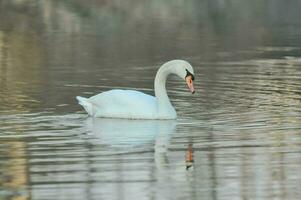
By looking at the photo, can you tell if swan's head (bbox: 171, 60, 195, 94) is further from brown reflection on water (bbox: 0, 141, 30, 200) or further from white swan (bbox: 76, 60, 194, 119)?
brown reflection on water (bbox: 0, 141, 30, 200)

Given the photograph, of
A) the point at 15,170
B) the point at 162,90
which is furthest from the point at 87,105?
the point at 15,170

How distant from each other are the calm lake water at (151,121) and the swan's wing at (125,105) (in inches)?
6.7

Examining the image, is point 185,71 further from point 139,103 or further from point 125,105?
point 125,105

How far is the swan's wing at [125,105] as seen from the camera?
677 inches

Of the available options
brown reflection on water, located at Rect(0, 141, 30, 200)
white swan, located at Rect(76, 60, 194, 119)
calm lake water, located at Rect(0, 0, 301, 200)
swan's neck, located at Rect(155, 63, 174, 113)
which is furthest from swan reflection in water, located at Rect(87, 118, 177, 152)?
brown reflection on water, located at Rect(0, 141, 30, 200)

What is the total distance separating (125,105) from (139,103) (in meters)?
0.25

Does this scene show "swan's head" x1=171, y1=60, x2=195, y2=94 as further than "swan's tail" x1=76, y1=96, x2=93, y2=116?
No

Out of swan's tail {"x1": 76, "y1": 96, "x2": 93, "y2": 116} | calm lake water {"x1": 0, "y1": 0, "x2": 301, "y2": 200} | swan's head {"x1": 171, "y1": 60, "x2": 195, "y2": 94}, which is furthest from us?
swan's tail {"x1": 76, "y1": 96, "x2": 93, "y2": 116}

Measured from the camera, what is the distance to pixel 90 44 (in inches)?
1299

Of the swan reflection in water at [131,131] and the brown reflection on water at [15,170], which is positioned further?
the swan reflection in water at [131,131]

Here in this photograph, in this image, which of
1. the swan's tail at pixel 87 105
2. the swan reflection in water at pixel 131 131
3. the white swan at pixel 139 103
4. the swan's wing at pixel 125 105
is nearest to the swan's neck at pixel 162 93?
the white swan at pixel 139 103

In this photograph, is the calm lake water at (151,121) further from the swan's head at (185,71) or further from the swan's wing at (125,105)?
the swan's head at (185,71)

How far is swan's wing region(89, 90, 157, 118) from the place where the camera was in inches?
677

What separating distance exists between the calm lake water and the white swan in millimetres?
173
